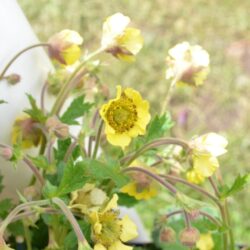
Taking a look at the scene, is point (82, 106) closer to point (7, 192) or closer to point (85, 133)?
point (85, 133)

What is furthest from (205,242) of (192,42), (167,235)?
(192,42)

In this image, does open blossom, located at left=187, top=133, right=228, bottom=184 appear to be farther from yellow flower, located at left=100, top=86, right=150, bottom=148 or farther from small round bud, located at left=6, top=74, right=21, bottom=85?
small round bud, located at left=6, top=74, right=21, bottom=85

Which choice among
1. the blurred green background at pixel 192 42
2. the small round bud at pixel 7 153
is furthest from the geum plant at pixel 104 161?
the blurred green background at pixel 192 42

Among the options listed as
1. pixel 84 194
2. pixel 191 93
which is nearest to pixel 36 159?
pixel 84 194

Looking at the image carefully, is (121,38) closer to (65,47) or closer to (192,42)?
(65,47)

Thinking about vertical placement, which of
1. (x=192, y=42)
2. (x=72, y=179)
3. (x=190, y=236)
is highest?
(x=72, y=179)

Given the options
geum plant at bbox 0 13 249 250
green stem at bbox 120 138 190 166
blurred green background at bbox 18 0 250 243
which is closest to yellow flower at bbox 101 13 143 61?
geum plant at bbox 0 13 249 250
